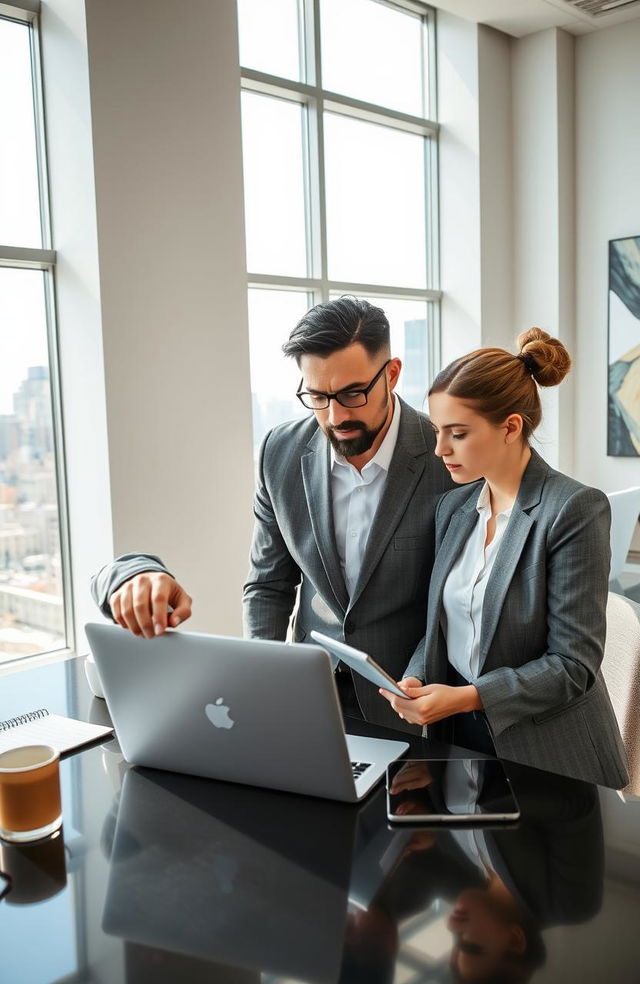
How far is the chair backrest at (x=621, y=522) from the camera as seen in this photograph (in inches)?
123

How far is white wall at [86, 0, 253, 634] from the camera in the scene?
118 inches

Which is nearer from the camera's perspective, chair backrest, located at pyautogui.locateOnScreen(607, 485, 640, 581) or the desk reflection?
the desk reflection

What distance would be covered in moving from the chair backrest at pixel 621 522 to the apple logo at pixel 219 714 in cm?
227

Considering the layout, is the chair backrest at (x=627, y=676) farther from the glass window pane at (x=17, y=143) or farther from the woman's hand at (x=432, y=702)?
the glass window pane at (x=17, y=143)

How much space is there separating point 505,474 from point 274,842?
32.4 inches

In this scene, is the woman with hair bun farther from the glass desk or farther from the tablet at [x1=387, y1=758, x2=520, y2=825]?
the glass desk

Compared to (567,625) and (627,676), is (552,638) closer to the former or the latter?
(567,625)

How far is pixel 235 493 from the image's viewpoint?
3461mm

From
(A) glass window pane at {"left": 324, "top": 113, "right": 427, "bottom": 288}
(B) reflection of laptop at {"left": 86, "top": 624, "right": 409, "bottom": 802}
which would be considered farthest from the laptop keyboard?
(A) glass window pane at {"left": 324, "top": 113, "right": 427, "bottom": 288}

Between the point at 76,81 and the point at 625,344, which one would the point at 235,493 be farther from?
the point at 625,344

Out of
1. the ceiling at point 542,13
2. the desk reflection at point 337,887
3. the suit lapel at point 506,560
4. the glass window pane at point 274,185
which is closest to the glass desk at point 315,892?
the desk reflection at point 337,887

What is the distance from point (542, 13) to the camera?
441 centimetres

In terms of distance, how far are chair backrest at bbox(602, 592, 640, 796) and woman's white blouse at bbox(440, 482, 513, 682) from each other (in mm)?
277

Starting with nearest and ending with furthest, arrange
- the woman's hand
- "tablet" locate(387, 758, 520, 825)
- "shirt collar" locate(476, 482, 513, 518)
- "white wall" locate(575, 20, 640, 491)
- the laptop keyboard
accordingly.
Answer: "tablet" locate(387, 758, 520, 825)
the laptop keyboard
the woman's hand
"shirt collar" locate(476, 482, 513, 518)
"white wall" locate(575, 20, 640, 491)
